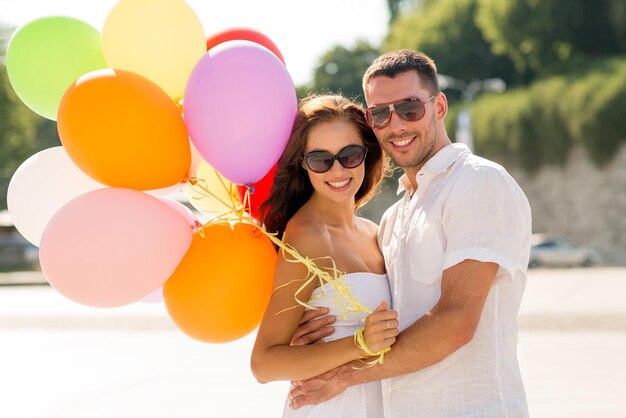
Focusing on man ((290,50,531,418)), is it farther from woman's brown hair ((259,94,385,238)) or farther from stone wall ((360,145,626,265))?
stone wall ((360,145,626,265))

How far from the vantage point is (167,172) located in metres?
3.22

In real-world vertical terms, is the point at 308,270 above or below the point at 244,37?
below

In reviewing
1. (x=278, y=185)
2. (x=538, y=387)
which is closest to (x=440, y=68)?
(x=538, y=387)

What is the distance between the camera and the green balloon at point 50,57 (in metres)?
3.61

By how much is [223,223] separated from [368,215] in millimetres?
42088

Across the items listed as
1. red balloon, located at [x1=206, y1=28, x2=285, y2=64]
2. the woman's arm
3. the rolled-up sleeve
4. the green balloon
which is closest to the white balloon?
the green balloon

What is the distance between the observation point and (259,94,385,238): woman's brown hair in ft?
10.8

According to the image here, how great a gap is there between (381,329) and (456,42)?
41.2 meters

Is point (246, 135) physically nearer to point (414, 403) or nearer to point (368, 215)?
point (414, 403)

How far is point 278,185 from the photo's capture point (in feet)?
11.3

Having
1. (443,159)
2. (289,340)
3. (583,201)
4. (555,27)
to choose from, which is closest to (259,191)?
(289,340)

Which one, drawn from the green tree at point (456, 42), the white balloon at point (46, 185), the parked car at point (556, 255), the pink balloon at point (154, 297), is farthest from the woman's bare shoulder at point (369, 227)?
the green tree at point (456, 42)

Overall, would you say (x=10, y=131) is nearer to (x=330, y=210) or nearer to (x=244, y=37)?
(x=244, y=37)

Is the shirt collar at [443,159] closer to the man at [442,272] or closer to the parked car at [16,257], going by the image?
the man at [442,272]
